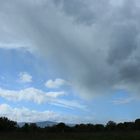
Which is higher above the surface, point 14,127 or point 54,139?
point 14,127

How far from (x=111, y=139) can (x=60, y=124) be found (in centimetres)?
4880

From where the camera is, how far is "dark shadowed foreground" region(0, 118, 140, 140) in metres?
49.2

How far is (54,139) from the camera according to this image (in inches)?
1817

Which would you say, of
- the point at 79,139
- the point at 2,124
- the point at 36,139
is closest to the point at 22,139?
the point at 36,139

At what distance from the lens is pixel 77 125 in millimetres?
99750

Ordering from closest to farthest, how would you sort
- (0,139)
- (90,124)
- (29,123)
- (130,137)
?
(0,139), (130,137), (29,123), (90,124)

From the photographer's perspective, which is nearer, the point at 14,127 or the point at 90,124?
the point at 14,127

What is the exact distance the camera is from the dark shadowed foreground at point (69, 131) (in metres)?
49.2

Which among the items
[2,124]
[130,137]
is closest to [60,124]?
[2,124]

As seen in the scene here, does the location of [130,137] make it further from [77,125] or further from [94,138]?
[77,125]

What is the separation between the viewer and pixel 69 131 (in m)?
77.6

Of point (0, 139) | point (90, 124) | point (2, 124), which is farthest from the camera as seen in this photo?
point (90, 124)

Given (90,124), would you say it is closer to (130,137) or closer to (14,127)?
(14,127)

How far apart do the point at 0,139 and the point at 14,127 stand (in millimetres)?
47742
